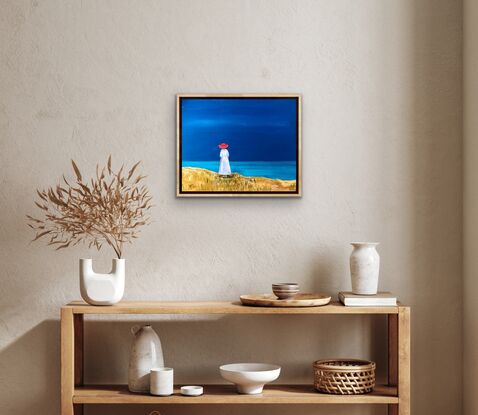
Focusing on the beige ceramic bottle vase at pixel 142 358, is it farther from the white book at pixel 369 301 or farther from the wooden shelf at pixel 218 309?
the white book at pixel 369 301

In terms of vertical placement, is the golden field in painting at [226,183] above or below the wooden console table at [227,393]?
above

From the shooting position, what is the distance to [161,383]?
2.35m

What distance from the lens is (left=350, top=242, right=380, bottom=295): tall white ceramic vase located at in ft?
7.97

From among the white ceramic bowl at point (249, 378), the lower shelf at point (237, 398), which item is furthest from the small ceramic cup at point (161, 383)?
the white ceramic bowl at point (249, 378)

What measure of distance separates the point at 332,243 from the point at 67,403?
3.53ft

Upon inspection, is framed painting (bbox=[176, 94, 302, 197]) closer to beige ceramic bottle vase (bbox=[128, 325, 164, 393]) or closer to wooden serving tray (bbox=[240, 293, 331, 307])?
wooden serving tray (bbox=[240, 293, 331, 307])

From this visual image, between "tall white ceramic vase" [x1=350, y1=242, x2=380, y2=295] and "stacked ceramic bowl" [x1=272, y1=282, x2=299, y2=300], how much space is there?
0.70ft

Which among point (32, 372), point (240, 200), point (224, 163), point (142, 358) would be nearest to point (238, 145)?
point (224, 163)

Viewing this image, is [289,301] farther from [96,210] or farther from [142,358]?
[96,210]

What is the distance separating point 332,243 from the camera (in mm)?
2613

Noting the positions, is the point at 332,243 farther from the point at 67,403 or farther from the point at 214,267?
the point at 67,403

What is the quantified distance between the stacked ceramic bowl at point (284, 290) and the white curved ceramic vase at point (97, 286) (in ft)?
1.72

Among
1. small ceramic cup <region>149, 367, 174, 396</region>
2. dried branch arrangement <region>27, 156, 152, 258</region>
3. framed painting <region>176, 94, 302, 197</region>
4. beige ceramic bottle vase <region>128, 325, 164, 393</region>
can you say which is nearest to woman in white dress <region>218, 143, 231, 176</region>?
framed painting <region>176, 94, 302, 197</region>

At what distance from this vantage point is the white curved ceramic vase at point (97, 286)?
7.77ft
